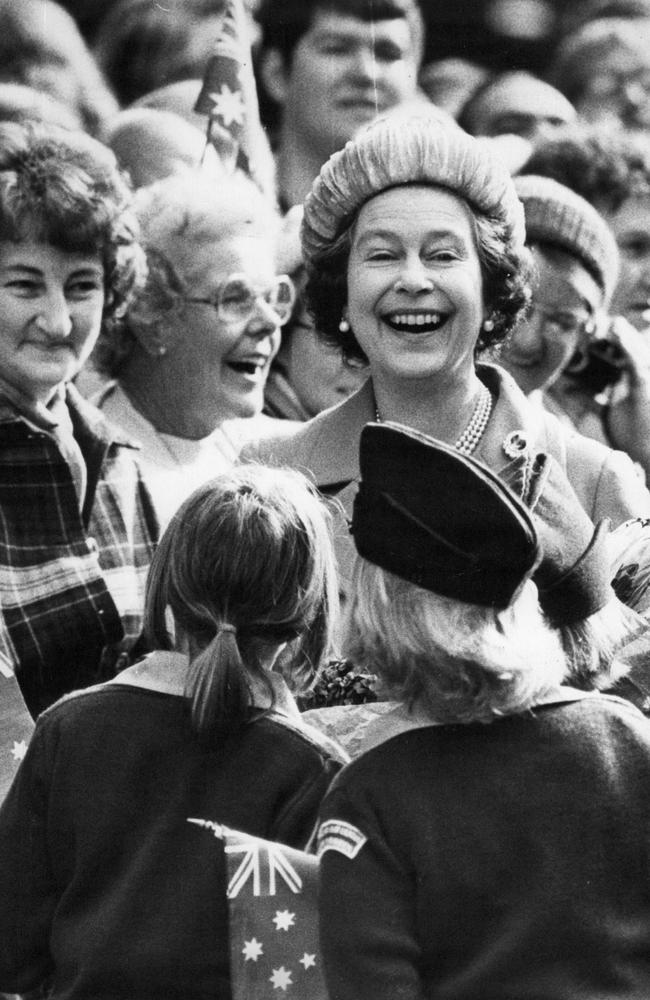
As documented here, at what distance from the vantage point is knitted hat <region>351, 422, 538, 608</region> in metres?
2.82

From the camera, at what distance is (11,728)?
12.2ft

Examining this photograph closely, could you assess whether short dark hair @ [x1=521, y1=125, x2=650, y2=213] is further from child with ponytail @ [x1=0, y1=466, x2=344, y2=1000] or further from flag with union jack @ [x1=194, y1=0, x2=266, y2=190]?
child with ponytail @ [x1=0, y1=466, x2=344, y2=1000]

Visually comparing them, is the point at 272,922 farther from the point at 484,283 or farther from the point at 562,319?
the point at 562,319

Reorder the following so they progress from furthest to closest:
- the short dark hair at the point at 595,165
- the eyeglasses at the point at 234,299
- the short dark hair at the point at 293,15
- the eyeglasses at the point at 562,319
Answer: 1. the short dark hair at the point at 595,165
2. the short dark hair at the point at 293,15
3. the eyeglasses at the point at 562,319
4. the eyeglasses at the point at 234,299

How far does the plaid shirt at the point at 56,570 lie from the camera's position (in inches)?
154

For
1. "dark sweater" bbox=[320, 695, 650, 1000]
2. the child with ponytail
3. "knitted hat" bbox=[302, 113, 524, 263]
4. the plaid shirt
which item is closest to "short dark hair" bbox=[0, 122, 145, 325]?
the plaid shirt

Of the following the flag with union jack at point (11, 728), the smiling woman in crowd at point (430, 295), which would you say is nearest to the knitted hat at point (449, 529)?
the smiling woman in crowd at point (430, 295)

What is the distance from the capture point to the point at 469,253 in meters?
3.91

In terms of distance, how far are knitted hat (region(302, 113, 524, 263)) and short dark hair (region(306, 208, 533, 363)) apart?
36mm

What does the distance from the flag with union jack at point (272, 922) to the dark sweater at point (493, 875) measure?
17cm

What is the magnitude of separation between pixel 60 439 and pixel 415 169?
0.89 m

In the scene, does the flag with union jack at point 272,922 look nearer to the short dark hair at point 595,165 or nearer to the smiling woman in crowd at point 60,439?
the smiling woman in crowd at point 60,439

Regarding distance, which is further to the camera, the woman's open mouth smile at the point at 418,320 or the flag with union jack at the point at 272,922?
the woman's open mouth smile at the point at 418,320

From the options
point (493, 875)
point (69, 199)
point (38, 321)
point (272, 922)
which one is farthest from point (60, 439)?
point (493, 875)
